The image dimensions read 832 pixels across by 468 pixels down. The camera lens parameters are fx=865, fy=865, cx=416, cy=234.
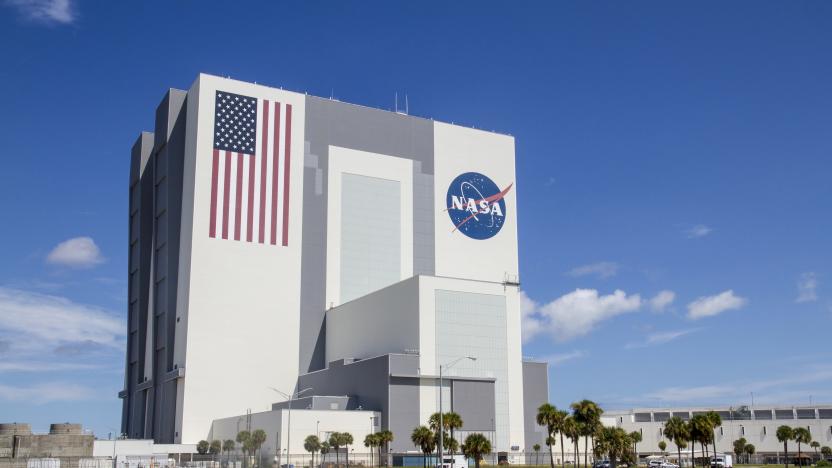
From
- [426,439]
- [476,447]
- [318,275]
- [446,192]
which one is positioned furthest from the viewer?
[446,192]

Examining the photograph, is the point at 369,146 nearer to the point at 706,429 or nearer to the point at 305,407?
the point at 305,407

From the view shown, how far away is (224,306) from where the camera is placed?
116 m

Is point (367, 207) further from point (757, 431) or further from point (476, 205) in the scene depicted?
point (757, 431)

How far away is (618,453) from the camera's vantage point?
100 m

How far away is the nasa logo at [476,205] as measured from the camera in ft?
438

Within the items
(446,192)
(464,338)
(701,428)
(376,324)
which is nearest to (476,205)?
(446,192)

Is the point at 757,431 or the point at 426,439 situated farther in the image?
the point at 757,431

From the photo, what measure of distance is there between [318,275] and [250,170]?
58.1ft

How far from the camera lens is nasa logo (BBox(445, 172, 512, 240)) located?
438 ft

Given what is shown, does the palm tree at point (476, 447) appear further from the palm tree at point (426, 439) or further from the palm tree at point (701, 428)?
the palm tree at point (701, 428)

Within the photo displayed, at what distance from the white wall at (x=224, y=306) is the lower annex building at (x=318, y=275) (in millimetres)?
214

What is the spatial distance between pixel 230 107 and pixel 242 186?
11365 mm

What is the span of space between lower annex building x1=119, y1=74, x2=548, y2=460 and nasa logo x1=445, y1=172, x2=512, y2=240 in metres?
0.25

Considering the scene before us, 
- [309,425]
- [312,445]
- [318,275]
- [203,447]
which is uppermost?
[318,275]
